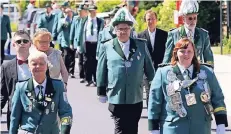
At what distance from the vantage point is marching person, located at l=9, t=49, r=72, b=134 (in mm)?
6645

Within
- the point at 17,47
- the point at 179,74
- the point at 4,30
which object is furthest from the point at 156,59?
the point at 4,30

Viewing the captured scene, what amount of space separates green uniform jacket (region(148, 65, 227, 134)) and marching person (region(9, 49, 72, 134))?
812 mm

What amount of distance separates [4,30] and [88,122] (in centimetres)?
1139

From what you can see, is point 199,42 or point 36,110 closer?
point 36,110

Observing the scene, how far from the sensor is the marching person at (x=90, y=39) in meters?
18.5

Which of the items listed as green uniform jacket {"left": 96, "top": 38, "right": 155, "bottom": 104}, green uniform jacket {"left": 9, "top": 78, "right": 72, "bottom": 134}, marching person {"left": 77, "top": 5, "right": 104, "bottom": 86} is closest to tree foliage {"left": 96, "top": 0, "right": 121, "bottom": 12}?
marching person {"left": 77, "top": 5, "right": 104, "bottom": 86}

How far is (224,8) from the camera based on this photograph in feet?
103

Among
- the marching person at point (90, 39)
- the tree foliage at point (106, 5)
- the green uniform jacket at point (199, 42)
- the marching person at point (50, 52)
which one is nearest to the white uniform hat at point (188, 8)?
the green uniform jacket at point (199, 42)

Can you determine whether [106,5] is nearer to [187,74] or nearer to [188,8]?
[188,8]

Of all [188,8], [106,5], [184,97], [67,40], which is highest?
[188,8]

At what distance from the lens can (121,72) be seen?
344 inches

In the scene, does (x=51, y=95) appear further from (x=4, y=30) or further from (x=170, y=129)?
(x=4, y=30)

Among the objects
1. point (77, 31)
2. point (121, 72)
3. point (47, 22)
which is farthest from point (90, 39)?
point (121, 72)

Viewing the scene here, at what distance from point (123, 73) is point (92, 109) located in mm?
5800
